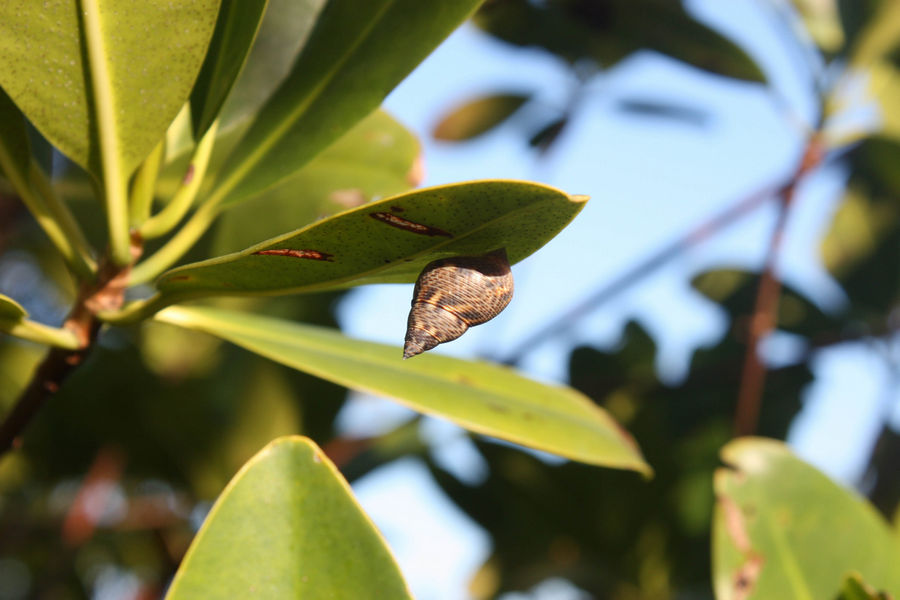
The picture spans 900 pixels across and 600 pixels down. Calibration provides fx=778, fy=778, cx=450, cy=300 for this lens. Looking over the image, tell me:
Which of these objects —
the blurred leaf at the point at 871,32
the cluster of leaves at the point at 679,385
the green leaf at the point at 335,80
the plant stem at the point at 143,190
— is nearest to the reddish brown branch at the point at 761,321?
the cluster of leaves at the point at 679,385

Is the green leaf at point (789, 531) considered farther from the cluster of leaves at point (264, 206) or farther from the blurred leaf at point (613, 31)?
the blurred leaf at point (613, 31)

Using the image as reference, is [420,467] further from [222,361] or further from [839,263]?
[839,263]

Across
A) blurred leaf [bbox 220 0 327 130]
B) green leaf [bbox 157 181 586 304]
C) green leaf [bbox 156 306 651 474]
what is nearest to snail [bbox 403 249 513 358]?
green leaf [bbox 157 181 586 304]

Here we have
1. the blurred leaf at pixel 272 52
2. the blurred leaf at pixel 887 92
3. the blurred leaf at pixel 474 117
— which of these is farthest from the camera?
the blurred leaf at pixel 474 117

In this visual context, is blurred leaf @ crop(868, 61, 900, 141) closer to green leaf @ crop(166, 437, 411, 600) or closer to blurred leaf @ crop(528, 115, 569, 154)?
blurred leaf @ crop(528, 115, 569, 154)

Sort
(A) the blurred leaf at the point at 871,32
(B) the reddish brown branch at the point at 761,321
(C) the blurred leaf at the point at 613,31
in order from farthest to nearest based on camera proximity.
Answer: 1. (A) the blurred leaf at the point at 871,32
2. (C) the blurred leaf at the point at 613,31
3. (B) the reddish brown branch at the point at 761,321

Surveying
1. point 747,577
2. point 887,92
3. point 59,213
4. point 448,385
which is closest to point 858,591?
point 747,577
